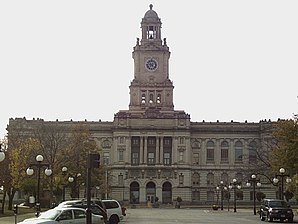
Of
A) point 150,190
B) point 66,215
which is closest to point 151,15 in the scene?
point 150,190

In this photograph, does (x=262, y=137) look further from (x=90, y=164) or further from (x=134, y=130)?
(x=90, y=164)

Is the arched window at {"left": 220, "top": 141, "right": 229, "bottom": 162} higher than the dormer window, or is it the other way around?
the dormer window

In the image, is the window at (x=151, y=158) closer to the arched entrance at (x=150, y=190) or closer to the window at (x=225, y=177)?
the arched entrance at (x=150, y=190)

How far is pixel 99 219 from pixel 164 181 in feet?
347

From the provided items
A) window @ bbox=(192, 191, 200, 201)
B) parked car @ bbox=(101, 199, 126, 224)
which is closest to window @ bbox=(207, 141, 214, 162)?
window @ bbox=(192, 191, 200, 201)

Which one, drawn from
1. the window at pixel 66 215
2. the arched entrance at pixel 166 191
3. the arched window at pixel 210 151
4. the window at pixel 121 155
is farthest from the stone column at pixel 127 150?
the window at pixel 66 215

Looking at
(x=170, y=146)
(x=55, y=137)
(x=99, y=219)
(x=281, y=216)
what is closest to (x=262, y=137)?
(x=170, y=146)

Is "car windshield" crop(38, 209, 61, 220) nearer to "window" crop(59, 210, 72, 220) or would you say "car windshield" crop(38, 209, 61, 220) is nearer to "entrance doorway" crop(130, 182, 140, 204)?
"window" crop(59, 210, 72, 220)

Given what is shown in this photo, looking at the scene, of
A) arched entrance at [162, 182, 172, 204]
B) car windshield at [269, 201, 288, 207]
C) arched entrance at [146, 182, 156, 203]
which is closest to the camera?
car windshield at [269, 201, 288, 207]

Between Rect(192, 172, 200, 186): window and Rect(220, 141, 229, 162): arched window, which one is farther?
Rect(220, 141, 229, 162): arched window

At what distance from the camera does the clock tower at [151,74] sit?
14262 cm

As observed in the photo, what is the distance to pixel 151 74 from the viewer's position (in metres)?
144

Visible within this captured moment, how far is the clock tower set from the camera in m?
143

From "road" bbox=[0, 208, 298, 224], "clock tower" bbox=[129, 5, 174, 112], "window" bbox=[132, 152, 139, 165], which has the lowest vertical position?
"road" bbox=[0, 208, 298, 224]
